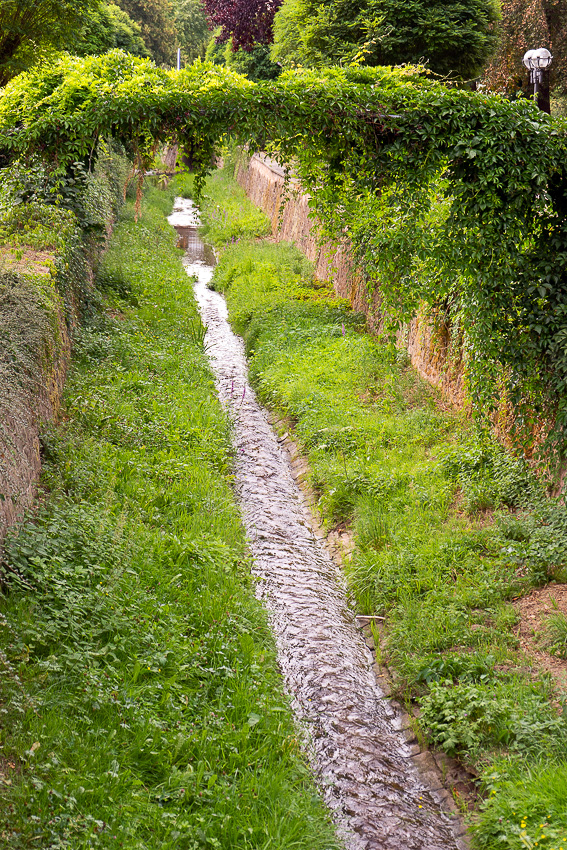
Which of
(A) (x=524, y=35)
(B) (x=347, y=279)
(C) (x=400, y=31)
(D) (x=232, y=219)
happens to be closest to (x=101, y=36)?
(D) (x=232, y=219)

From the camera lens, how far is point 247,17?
26.3m

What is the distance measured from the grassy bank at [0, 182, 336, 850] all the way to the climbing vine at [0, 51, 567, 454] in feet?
10.0

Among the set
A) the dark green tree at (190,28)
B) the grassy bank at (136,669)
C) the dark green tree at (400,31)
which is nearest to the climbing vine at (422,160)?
the grassy bank at (136,669)

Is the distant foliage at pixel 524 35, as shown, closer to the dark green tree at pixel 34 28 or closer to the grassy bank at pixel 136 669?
the dark green tree at pixel 34 28

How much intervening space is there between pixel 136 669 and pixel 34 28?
1558 centimetres

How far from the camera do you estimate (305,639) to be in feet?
19.1

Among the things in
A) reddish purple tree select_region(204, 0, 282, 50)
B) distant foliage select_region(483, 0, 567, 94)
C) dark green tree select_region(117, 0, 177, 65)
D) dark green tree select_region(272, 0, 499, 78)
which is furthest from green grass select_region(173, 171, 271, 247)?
dark green tree select_region(117, 0, 177, 65)

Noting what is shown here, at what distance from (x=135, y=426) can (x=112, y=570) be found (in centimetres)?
315

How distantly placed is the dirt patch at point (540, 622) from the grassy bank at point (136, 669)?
6.36 ft

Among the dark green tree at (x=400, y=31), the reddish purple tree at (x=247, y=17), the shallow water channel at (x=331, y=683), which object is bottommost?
the shallow water channel at (x=331, y=683)

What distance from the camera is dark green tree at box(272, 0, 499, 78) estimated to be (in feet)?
48.9

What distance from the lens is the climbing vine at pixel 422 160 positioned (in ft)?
21.6

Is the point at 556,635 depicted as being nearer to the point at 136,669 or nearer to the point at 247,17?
the point at 136,669

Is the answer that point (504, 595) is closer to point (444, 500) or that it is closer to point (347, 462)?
point (444, 500)
